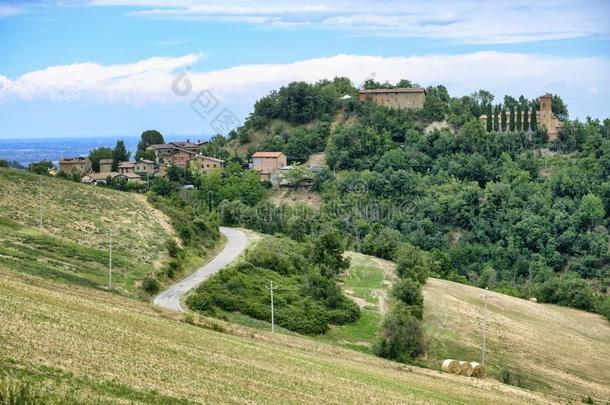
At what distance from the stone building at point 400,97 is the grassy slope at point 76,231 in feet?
197

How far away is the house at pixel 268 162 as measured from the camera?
11194 cm

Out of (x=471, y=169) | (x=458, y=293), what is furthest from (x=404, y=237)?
(x=458, y=293)

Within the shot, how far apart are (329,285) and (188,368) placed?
30.4 m

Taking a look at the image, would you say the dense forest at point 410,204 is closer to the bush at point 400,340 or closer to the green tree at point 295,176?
the bush at point 400,340

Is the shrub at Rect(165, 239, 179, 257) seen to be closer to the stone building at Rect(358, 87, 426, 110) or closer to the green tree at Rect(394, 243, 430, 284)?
the green tree at Rect(394, 243, 430, 284)

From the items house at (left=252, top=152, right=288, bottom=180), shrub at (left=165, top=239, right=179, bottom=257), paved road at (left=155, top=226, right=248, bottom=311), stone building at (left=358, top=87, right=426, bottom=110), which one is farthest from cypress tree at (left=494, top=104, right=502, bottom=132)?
shrub at (left=165, top=239, right=179, bottom=257)

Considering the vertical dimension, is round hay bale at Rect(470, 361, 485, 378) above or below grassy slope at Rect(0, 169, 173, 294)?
below

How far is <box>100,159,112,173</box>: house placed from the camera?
104 m

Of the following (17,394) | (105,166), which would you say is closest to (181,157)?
(105,166)

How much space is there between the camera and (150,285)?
47.9m

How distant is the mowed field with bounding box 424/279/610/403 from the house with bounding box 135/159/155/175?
51832 millimetres

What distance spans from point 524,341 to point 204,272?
2033 cm

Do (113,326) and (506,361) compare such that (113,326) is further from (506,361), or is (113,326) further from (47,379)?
(506,361)

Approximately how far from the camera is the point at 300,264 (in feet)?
206
